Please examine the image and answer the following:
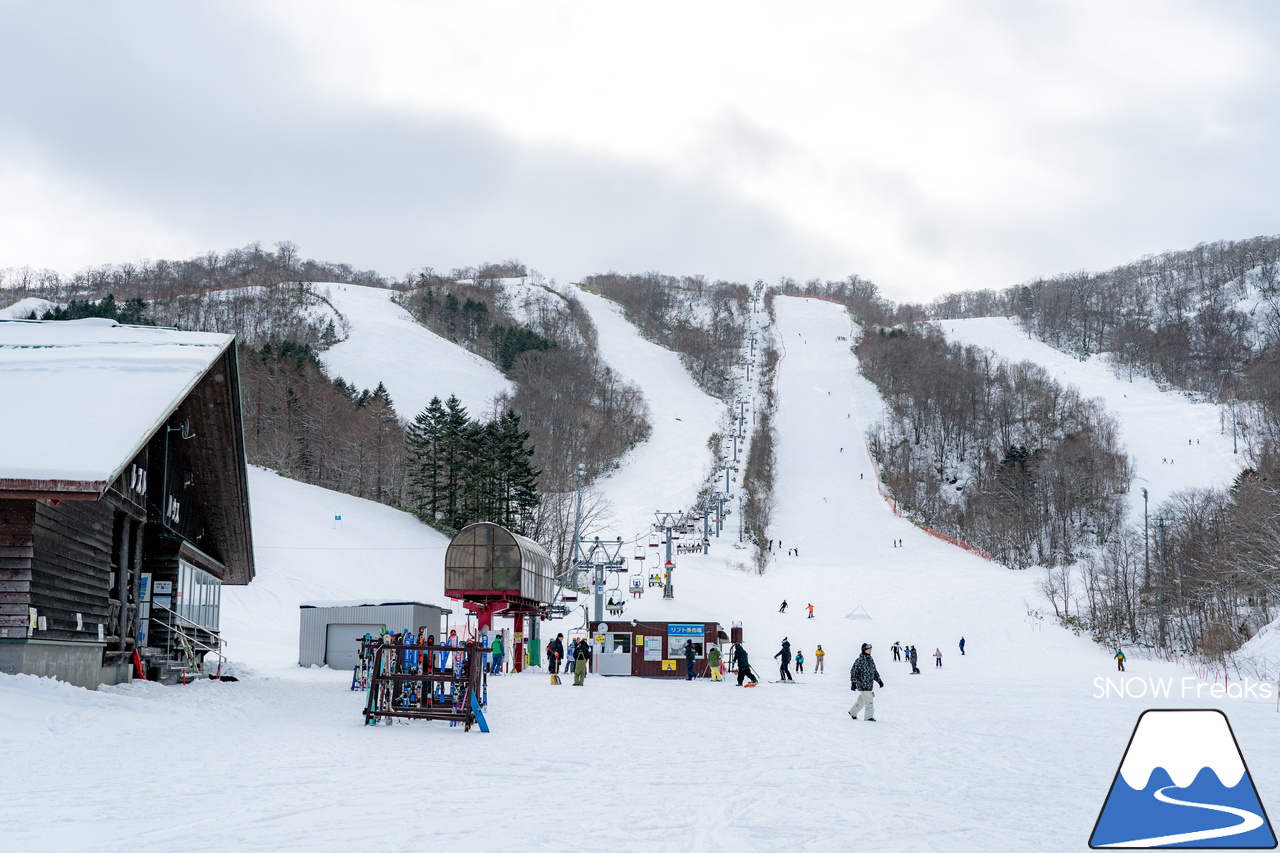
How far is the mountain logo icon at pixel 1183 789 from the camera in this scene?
6055 mm

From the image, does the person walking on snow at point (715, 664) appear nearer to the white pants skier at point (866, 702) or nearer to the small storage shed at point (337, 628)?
the small storage shed at point (337, 628)

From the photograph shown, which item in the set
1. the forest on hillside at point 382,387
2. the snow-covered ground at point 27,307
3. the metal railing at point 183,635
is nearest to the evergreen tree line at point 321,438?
the forest on hillside at point 382,387

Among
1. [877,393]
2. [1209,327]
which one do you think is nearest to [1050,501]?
[877,393]

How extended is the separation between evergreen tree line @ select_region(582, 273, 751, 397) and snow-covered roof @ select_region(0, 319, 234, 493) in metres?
106

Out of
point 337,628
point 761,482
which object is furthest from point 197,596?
point 761,482

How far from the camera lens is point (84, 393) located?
45.9 ft

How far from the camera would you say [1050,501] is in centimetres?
7894

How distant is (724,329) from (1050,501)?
79.5 meters

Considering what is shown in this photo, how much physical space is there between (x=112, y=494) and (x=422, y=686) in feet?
18.8

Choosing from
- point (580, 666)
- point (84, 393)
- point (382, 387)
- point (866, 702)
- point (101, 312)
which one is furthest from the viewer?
point (382, 387)

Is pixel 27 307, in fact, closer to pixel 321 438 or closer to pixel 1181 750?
pixel 321 438

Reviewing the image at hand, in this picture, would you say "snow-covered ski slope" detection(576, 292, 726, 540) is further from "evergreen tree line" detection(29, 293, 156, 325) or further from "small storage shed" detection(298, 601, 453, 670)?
"evergreen tree line" detection(29, 293, 156, 325)

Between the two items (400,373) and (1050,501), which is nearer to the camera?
(1050,501)

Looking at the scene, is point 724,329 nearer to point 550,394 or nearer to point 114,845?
point 550,394
